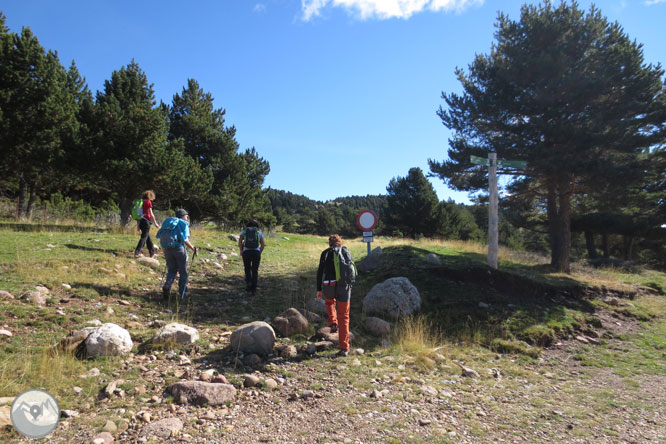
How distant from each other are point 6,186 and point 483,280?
27630 mm

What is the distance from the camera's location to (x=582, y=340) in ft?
22.5

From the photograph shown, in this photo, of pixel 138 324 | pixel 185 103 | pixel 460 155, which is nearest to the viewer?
Answer: pixel 138 324

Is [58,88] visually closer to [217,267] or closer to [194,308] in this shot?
[217,267]

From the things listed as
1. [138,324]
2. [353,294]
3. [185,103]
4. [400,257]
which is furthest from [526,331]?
[185,103]

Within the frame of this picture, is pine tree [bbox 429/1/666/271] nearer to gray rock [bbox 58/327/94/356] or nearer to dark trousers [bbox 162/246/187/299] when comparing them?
dark trousers [bbox 162/246/187/299]

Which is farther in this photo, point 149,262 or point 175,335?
point 149,262

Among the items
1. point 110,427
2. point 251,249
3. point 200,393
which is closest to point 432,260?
point 251,249

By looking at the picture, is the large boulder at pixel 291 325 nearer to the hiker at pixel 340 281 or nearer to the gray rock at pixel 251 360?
the hiker at pixel 340 281

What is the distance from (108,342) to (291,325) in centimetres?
262

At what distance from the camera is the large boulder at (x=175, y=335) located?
182 inches

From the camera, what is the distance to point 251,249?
317 inches

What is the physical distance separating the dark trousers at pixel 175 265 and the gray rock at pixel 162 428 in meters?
3.99

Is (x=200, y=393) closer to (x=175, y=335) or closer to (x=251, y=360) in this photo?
(x=251, y=360)

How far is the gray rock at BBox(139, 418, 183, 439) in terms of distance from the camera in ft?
9.23
